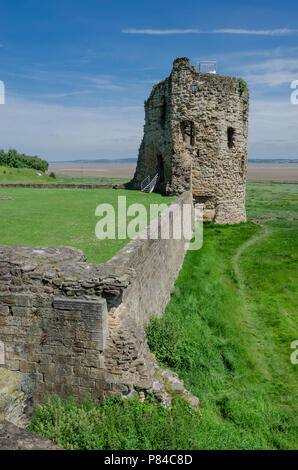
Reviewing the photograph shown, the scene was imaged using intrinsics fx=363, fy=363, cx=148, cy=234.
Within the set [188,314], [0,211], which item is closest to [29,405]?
[188,314]

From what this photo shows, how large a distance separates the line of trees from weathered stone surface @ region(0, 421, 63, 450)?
2230 inches

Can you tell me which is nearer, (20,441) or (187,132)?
(20,441)

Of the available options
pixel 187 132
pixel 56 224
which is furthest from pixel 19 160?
pixel 56 224

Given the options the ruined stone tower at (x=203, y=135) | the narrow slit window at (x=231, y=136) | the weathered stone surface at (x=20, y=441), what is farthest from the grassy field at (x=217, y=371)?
the narrow slit window at (x=231, y=136)

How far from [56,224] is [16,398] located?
6.84m

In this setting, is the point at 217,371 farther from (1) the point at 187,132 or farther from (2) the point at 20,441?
(1) the point at 187,132

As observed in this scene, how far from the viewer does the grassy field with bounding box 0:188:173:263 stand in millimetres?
8641

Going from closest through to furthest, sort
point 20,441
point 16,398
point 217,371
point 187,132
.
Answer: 1. point 20,441
2. point 16,398
3. point 217,371
4. point 187,132

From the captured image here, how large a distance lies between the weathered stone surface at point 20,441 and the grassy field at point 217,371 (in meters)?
1.07

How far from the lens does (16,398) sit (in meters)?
4.94

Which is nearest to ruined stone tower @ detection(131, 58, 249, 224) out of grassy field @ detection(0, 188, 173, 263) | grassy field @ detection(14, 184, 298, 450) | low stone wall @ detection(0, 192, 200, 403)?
grassy field @ detection(0, 188, 173, 263)

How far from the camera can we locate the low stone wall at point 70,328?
5074mm

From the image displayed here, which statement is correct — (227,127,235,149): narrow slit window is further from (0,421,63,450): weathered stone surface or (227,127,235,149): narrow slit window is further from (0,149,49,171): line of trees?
(0,149,49,171): line of trees

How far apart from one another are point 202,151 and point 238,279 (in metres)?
9.18
